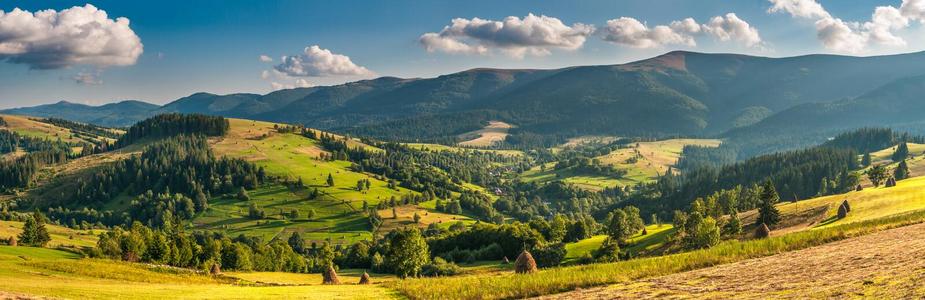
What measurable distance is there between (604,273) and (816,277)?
1174 centimetres


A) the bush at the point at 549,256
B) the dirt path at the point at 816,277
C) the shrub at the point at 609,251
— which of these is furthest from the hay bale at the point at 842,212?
the dirt path at the point at 816,277

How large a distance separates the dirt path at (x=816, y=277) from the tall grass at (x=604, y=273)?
58.3 inches

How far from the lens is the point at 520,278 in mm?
34406

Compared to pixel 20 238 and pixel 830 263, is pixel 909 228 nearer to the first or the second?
pixel 830 263

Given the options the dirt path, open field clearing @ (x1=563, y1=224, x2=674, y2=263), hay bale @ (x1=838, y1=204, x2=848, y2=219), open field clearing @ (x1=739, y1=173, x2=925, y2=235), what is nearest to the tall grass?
the dirt path

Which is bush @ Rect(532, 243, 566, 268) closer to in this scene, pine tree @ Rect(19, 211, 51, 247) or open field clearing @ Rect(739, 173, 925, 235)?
open field clearing @ Rect(739, 173, 925, 235)

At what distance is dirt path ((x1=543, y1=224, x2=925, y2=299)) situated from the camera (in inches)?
859

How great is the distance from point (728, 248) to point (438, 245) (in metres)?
138

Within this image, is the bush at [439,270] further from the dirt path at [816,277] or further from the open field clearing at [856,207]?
the dirt path at [816,277]

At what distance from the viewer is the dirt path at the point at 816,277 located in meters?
21.8

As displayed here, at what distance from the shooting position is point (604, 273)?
1328 inches

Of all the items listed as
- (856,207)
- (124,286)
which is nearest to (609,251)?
(856,207)

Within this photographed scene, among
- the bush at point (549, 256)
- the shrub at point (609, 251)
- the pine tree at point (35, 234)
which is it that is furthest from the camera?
the pine tree at point (35, 234)

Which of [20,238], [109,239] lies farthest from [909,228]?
[20,238]
